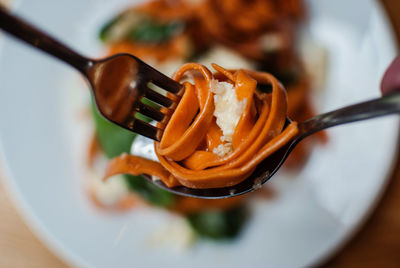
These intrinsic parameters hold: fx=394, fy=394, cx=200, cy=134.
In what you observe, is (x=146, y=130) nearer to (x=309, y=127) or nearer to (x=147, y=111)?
(x=147, y=111)

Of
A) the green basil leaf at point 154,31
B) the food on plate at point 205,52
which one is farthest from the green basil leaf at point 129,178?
the green basil leaf at point 154,31

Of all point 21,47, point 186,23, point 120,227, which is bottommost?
point 120,227

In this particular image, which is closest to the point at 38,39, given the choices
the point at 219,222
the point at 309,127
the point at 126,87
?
the point at 126,87

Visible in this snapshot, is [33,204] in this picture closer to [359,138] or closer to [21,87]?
[21,87]

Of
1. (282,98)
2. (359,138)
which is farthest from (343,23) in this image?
(282,98)

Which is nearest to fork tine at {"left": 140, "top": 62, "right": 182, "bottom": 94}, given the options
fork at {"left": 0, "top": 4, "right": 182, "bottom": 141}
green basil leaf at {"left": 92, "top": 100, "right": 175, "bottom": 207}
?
fork at {"left": 0, "top": 4, "right": 182, "bottom": 141}

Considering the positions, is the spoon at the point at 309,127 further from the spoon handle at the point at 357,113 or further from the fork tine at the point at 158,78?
the fork tine at the point at 158,78
